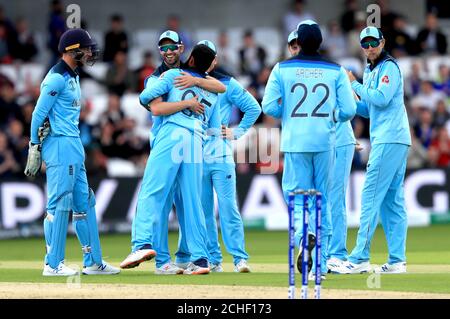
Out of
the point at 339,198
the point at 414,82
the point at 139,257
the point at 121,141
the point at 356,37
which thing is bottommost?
the point at 139,257

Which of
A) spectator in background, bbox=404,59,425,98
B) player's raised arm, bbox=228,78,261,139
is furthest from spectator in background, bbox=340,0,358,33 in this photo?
player's raised arm, bbox=228,78,261,139

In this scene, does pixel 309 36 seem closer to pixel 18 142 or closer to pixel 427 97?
pixel 18 142

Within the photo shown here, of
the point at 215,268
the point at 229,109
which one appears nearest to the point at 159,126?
the point at 229,109

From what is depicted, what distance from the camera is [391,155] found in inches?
521

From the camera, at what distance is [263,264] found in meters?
14.9

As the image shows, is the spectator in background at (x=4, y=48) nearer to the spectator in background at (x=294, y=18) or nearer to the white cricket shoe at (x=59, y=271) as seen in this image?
the spectator in background at (x=294, y=18)

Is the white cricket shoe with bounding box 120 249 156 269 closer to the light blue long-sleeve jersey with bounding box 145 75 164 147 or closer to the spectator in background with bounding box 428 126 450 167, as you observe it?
the light blue long-sleeve jersey with bounding box 145 75 164 147

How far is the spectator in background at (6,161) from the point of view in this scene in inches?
797

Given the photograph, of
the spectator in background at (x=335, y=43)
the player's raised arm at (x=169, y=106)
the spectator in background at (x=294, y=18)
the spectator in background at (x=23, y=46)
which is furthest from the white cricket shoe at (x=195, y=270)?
the spectator in background at (x=294, y=18)

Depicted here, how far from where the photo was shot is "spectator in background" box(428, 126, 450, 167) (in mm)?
22703

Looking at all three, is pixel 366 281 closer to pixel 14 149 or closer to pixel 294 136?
pixel 294 136

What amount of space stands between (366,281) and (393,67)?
7.81 ft

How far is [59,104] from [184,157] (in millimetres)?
1406
